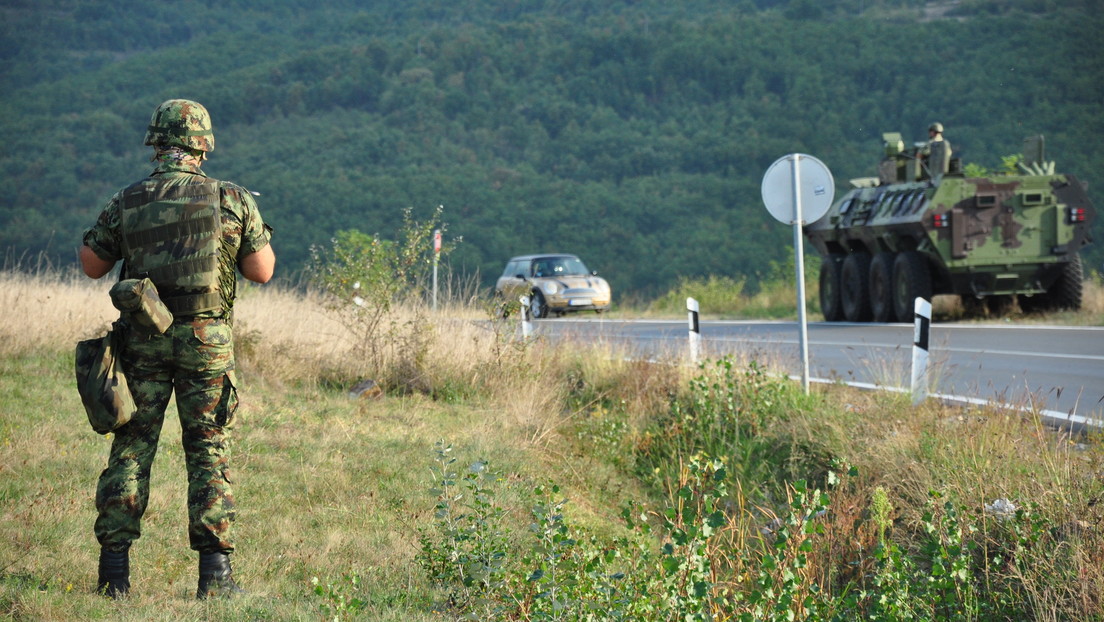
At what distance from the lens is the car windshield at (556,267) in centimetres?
2377

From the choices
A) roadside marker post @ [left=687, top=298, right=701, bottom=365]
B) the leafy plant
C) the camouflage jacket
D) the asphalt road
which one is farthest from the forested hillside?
the camouflage jacket

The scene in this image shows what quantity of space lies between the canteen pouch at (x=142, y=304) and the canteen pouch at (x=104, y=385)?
0.55ft

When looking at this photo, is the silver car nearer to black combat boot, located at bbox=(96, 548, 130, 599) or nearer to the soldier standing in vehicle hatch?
the soldier standing in vehicle hatch

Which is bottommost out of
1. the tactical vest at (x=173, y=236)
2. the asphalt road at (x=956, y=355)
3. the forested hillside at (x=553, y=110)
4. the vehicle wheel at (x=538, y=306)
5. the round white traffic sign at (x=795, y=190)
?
the asphalt road at (x=956, y=355)

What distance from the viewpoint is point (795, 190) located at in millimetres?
9250

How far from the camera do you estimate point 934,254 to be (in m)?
17.6

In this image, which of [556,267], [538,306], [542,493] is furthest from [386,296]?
[556,267]

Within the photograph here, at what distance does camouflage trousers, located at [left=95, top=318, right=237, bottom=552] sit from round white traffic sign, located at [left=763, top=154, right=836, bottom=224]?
5.60 meters

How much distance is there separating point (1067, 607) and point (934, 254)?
13.4 metres

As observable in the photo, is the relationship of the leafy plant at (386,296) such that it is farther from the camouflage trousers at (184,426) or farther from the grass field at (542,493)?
the camouflage trousers at (184,426)

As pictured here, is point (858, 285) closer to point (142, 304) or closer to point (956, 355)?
point (956, 355)

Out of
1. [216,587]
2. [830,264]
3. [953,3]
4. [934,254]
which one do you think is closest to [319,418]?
[216,587]

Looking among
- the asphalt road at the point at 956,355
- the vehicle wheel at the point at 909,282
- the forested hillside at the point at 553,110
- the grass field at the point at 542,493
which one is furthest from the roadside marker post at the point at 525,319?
the forested hillside at the point at 553,110

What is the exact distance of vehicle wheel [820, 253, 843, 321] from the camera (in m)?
21.5
